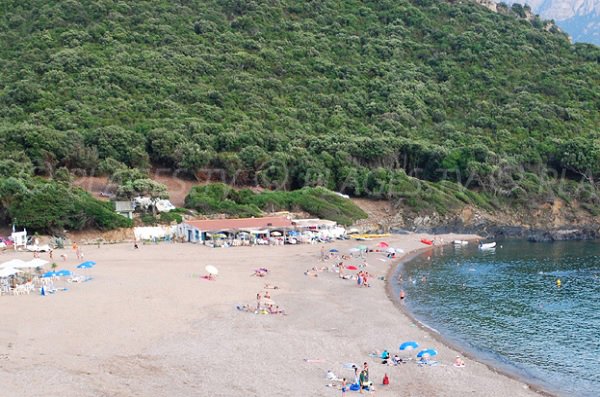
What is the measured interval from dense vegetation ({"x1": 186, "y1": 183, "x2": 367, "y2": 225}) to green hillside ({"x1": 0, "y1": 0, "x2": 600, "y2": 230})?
22.6 feet

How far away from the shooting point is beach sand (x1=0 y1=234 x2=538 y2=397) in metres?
21.1

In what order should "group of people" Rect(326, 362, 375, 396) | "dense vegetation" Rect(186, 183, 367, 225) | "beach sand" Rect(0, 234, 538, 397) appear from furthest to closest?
"dense vegetation" Rect(186, 183, 367, 225) → "group of people" Rect(326, 362, 375, 396) → "beach sand" Rect(0, 234, 538, 397)

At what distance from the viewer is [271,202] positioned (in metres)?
69.1

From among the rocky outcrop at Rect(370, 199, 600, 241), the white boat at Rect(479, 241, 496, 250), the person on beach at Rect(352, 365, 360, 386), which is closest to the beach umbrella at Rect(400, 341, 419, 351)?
the person on beach at Rect(352, 365, 360, 386)

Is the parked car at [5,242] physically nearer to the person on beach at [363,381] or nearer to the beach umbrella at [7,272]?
the beach umbrella at [7,272]

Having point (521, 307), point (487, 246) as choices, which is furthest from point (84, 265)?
point (487, 246)

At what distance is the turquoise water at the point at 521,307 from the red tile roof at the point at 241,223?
1387 centimetres

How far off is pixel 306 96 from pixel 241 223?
46.7 meters

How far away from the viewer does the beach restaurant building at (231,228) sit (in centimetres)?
5722

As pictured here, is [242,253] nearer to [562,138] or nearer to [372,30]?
[562,138]

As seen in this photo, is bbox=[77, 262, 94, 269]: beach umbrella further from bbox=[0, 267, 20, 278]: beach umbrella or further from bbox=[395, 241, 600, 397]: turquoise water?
bbox=[395, 241, 600, 397]: turquoise water

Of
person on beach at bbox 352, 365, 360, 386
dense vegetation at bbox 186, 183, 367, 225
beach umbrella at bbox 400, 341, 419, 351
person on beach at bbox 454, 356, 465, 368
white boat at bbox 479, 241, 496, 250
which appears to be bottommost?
person on beach at bbox 454, 356, 465, 368

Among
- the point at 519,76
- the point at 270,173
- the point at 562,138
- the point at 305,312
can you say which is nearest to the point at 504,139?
the point at 562,138

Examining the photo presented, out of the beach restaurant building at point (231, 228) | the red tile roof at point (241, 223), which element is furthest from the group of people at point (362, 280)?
the red tile roof at point (241, 223)
